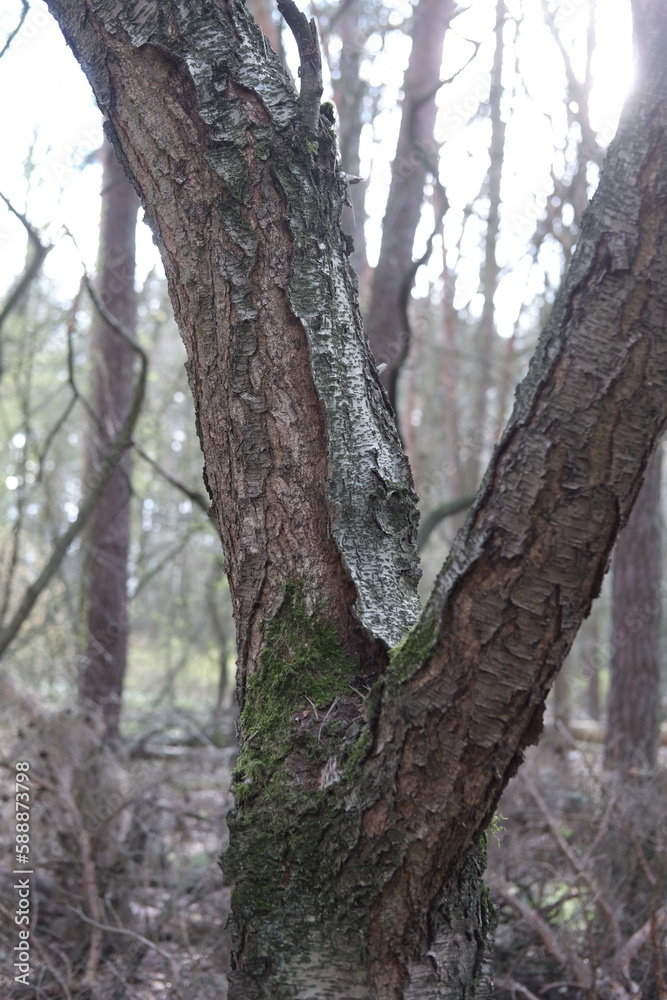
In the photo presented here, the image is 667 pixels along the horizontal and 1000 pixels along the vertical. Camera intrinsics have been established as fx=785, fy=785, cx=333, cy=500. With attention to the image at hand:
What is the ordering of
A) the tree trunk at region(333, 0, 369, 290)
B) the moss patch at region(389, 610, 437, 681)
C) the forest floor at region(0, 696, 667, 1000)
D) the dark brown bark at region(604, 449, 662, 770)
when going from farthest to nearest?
the tree trunk at region(333, 0, 369, 290)
the dark brown bark at region(604, 449, 662, 770)
the forest floor at region(0, 696, 667, 1000)
the moss patch at region(389, 610, 437, 681)

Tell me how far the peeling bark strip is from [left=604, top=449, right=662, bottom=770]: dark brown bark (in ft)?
16.7

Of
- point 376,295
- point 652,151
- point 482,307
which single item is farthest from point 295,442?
point 482,307

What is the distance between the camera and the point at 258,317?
1.42 meters

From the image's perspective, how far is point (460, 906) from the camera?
1.27 metres

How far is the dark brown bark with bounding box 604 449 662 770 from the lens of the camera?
6.05 m

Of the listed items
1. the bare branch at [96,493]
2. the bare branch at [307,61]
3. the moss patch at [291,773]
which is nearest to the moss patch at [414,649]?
the moss patch at [291,773]

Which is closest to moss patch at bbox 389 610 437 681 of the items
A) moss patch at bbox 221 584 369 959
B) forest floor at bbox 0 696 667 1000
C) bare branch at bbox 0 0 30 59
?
moss patch at bbox 221 584 369 959

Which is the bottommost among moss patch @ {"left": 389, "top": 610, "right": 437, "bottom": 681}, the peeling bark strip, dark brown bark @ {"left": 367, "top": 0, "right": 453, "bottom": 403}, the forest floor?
the forest floor

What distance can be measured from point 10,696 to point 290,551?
3.59 metres

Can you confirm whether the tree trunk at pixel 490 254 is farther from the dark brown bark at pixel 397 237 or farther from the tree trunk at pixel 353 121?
the tree trunk at pixel 353 121

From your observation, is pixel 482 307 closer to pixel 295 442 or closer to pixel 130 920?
pixel 130 920

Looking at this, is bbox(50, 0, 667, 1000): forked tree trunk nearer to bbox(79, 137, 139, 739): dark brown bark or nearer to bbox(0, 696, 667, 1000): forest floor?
bbox(0, 696, 667, 1000): forest floor

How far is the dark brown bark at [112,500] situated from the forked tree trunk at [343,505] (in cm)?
461

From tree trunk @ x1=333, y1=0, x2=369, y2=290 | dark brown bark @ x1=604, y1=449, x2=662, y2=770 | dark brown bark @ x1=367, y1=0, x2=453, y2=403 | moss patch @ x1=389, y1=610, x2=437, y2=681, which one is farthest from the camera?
tree trunk @ x1=333, y1=0, x2=369, y2=290
